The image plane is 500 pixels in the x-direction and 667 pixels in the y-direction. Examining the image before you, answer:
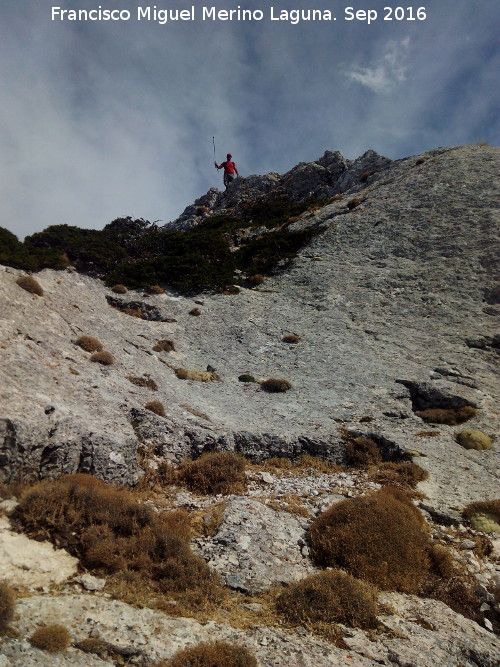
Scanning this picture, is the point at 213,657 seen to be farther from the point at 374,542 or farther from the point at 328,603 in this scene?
the point at 374,542

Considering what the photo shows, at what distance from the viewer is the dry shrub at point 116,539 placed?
28.3ft

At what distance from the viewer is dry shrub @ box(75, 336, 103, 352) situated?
1995 centimetres

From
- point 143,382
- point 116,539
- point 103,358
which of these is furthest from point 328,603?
point 103,358

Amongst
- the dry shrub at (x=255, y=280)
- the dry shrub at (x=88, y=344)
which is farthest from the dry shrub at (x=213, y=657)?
the dry shrub at (x=255, y=280)

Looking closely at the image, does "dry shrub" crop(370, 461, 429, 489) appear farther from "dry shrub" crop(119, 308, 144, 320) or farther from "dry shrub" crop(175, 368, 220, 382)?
"dry shrub" crop(119, 308, 144, 320)

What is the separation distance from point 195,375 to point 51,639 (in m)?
18.1

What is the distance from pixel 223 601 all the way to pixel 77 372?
11.2 m

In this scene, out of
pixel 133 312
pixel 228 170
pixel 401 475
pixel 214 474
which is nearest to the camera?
pixel 214 474

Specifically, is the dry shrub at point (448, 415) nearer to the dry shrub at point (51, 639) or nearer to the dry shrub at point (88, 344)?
the dry shrub at point (88, 344)

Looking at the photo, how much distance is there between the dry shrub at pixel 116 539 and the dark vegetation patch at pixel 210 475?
3.91m

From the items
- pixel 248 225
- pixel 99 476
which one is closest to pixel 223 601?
pixel 99 476

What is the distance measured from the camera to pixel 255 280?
40.3 metres

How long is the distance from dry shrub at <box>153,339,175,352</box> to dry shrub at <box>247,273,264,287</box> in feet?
48.5

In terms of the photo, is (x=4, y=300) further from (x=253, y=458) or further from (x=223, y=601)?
(x=223, y=601)
